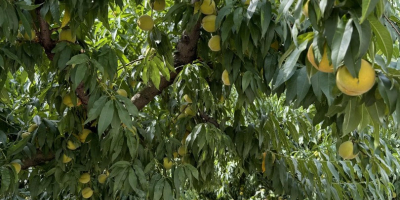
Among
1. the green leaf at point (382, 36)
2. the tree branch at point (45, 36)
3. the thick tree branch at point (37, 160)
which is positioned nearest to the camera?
the green leaf at point (382, 36)

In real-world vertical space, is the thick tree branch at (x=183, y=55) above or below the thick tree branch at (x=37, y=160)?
above

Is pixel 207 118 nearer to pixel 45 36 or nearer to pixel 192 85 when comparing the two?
pixel 192 85

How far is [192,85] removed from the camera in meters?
1.89

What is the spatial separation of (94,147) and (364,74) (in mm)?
1321

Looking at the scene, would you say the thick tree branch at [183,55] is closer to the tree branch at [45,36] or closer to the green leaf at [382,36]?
the tree branch at [45,36]

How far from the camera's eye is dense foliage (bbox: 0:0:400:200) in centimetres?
86

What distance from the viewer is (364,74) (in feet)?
2.75

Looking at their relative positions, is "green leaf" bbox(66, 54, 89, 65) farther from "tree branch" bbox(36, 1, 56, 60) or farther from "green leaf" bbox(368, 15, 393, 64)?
"green leaf" bbox(368, 15, 393, 64)

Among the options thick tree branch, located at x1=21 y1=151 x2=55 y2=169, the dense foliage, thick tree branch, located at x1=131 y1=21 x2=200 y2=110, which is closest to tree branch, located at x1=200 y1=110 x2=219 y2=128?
the dense foliage

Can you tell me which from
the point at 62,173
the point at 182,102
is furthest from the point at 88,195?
the point at 182,102

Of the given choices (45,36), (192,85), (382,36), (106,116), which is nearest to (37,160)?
(45,36)

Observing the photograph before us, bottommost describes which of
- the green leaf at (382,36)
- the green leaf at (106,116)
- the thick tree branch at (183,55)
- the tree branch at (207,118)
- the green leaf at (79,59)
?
the tree branch at (207,118)

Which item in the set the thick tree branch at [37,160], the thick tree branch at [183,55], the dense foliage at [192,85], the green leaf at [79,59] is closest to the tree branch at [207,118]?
the dense foliage at [192,85]

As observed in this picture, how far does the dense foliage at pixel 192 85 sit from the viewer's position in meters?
0.86
